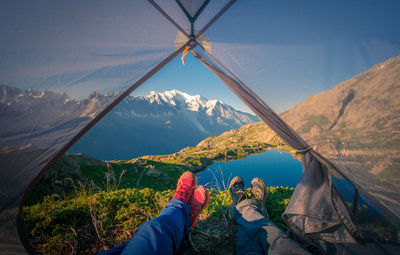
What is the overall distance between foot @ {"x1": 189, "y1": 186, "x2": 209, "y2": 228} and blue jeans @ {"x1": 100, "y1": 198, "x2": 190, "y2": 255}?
25 cm

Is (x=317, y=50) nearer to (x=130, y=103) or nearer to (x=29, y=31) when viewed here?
(x=29, y=31)

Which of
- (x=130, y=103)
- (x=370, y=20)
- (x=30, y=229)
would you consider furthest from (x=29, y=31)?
(x=130, y=103)

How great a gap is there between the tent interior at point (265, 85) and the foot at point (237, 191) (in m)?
0.79

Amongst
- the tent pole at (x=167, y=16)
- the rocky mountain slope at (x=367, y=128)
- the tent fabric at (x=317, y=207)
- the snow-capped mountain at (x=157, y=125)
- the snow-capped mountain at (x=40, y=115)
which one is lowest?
the snow-capped mountain at (x=157, y=125)

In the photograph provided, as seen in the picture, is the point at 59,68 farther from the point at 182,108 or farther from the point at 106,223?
the point at 182,108

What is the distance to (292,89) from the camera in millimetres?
1255

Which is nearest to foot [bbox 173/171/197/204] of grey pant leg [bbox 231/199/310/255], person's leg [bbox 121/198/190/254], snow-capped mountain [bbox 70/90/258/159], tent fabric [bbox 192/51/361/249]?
person's leg [bbox 121/198/190/254]

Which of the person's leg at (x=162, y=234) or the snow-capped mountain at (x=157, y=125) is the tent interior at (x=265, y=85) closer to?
the person's leg at (x=162, y=234)

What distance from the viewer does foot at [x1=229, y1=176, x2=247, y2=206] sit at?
194 cm

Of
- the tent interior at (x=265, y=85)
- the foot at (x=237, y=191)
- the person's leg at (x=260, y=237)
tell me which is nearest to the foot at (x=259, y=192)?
the foot at (x=237, y=191)

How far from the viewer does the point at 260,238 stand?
1166mm

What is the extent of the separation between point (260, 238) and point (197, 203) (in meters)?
0.85

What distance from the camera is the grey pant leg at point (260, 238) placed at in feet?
3.27

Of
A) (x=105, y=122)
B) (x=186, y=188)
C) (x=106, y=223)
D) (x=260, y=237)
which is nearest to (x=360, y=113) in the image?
(x=260, y=237)
